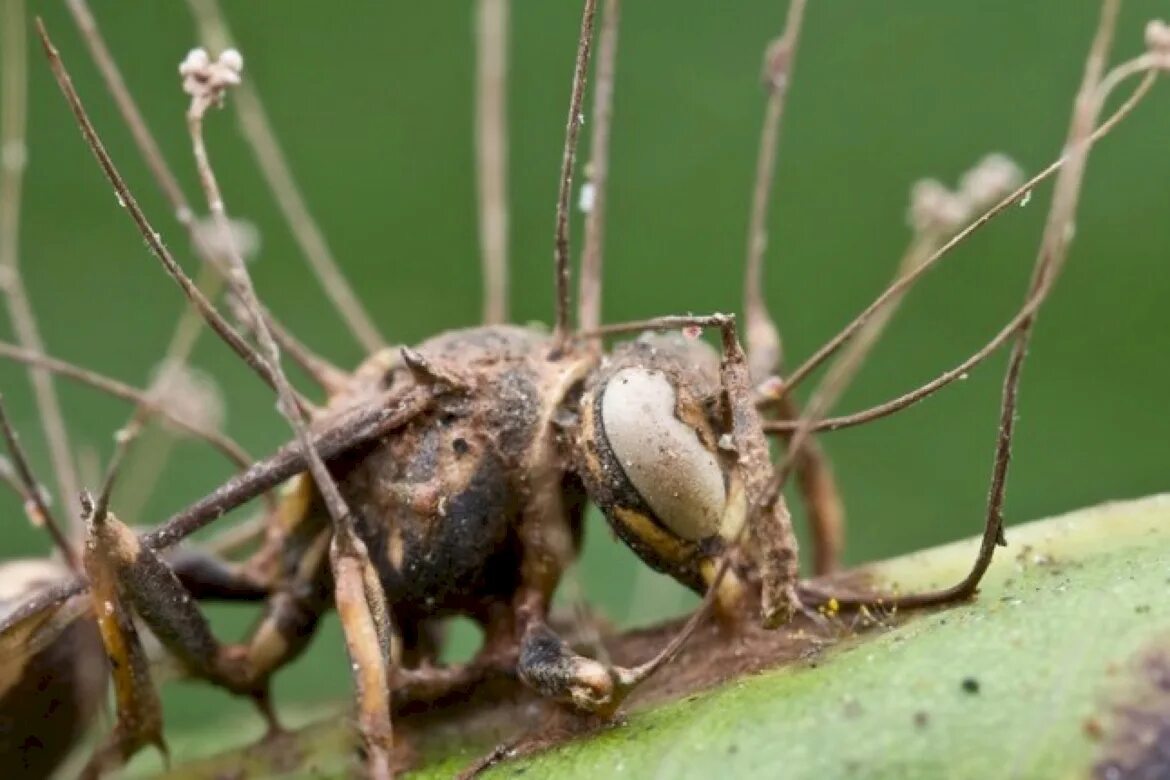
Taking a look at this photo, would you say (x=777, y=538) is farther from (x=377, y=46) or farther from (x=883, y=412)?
(x=377, y=46)

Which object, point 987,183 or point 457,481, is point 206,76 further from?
point 987,183

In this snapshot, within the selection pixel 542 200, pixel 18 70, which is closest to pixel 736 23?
pixel 542 200

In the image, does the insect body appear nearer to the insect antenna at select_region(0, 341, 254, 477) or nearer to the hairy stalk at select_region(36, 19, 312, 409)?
the insect antenna at select_region(0, 341, 254, 477)

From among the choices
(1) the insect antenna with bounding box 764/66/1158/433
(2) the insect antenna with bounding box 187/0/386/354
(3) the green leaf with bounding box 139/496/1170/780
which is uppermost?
(2) the insect antenna with bounding box 187/0/386/354

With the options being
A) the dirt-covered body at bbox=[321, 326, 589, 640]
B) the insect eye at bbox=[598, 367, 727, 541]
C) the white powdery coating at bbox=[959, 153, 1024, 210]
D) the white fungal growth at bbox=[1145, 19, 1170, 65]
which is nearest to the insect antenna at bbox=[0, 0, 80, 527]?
the dirt-covered body at bbox=[321, 326, 589, 640]

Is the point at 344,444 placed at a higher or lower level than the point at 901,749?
higher

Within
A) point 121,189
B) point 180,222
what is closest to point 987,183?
point 121,189
